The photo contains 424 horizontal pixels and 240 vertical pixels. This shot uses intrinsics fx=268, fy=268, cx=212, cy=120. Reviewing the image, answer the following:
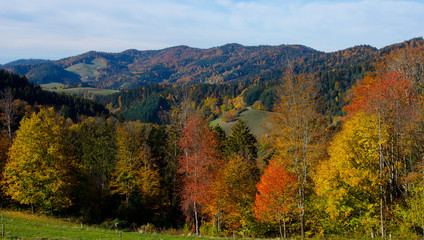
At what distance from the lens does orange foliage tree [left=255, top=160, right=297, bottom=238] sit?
2808 centimetres

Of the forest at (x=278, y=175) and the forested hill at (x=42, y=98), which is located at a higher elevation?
the forested hill at (x=42, y=98)

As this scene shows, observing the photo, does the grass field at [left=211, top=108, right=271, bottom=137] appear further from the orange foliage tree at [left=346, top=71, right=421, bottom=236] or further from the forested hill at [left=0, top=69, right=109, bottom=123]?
the orange foliage tree at [left=346, top=71, right=421, bottom=236]

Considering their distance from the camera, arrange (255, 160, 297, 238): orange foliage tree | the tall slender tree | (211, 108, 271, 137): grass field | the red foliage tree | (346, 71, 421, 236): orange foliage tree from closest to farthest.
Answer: (346, 71, 421, 236): orange foliage tree, the tall slender tree, (255, 160, 297, 238): orange foliage tree, the red foliage tree, (211, 108, 271, 137): grass field

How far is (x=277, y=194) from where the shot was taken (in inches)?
1112

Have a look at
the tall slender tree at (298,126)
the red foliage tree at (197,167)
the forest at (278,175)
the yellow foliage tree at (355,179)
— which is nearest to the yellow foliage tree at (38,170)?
the forest at (278,175)

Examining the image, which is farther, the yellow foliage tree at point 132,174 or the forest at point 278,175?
the yellow foliage tree at point 132,174

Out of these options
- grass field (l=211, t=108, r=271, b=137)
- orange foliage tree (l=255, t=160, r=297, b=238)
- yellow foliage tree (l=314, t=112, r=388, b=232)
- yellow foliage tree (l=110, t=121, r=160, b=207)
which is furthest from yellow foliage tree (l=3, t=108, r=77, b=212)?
grass field (l=211, t=108, r=271, b=137)

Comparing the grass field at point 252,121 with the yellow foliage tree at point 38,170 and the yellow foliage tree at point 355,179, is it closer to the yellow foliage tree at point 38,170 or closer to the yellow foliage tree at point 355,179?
the yellow foliage tree at point 38,170

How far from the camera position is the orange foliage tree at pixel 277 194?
28078 mm

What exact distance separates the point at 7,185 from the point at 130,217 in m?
17.0

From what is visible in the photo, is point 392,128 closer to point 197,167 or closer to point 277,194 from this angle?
point 277,194

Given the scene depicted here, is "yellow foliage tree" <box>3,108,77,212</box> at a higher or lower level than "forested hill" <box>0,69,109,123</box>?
lower

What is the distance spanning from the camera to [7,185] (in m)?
36.0

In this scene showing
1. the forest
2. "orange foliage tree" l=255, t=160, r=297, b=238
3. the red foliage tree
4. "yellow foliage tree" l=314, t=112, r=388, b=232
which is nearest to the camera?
"yellow foliage tree" l=314, t=112, r=388, b=232
